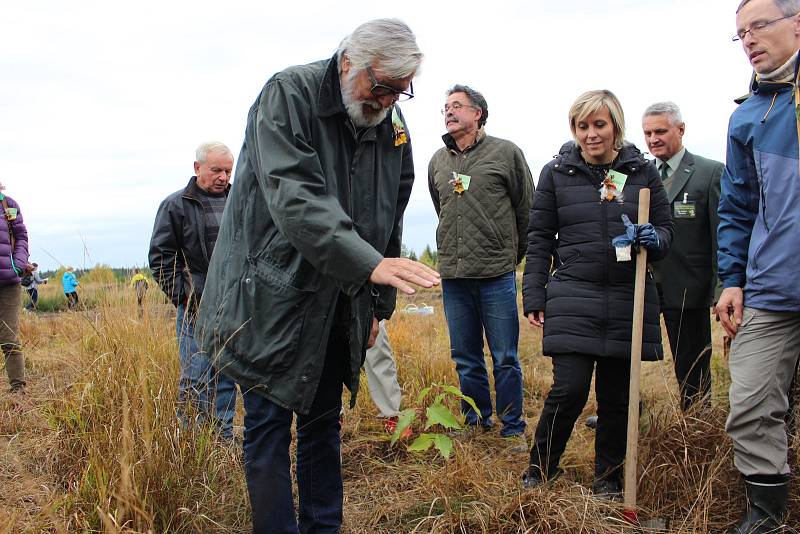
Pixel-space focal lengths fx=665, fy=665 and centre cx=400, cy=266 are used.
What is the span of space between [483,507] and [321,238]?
53.7 inches

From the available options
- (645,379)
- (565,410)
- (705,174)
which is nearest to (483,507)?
(565,410)

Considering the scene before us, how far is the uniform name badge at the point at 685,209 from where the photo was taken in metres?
4.04

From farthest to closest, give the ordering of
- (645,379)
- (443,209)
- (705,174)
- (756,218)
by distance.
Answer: (645,379) < (443,209) < (705,174) < (756,218)

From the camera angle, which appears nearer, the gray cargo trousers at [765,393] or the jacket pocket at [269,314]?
the jacket pocket at [269,314]

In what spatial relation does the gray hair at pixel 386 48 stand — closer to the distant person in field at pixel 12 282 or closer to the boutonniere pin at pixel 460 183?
the boutonniere pin at pixel 460 183

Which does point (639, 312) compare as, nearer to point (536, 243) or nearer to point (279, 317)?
point (536, 243)

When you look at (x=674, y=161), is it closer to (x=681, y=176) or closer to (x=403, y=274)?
(x=681, y=176)

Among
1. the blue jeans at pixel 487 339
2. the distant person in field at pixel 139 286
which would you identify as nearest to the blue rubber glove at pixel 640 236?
the blue jeans at pixel 487 339

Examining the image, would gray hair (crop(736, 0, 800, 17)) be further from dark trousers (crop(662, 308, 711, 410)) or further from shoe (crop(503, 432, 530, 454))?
shoe (crop(503, 432, 530, 454))

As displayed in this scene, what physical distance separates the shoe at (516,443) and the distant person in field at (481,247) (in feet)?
0.16

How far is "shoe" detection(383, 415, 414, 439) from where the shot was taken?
396cm

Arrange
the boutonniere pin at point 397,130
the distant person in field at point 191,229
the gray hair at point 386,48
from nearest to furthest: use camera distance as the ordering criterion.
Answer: the gray hair at point 386,48 → the boutonniere pin at point 397,130 → the distant person in field at point 191,229

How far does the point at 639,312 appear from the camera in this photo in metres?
2.86

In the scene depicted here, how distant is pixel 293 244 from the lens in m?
2.12
